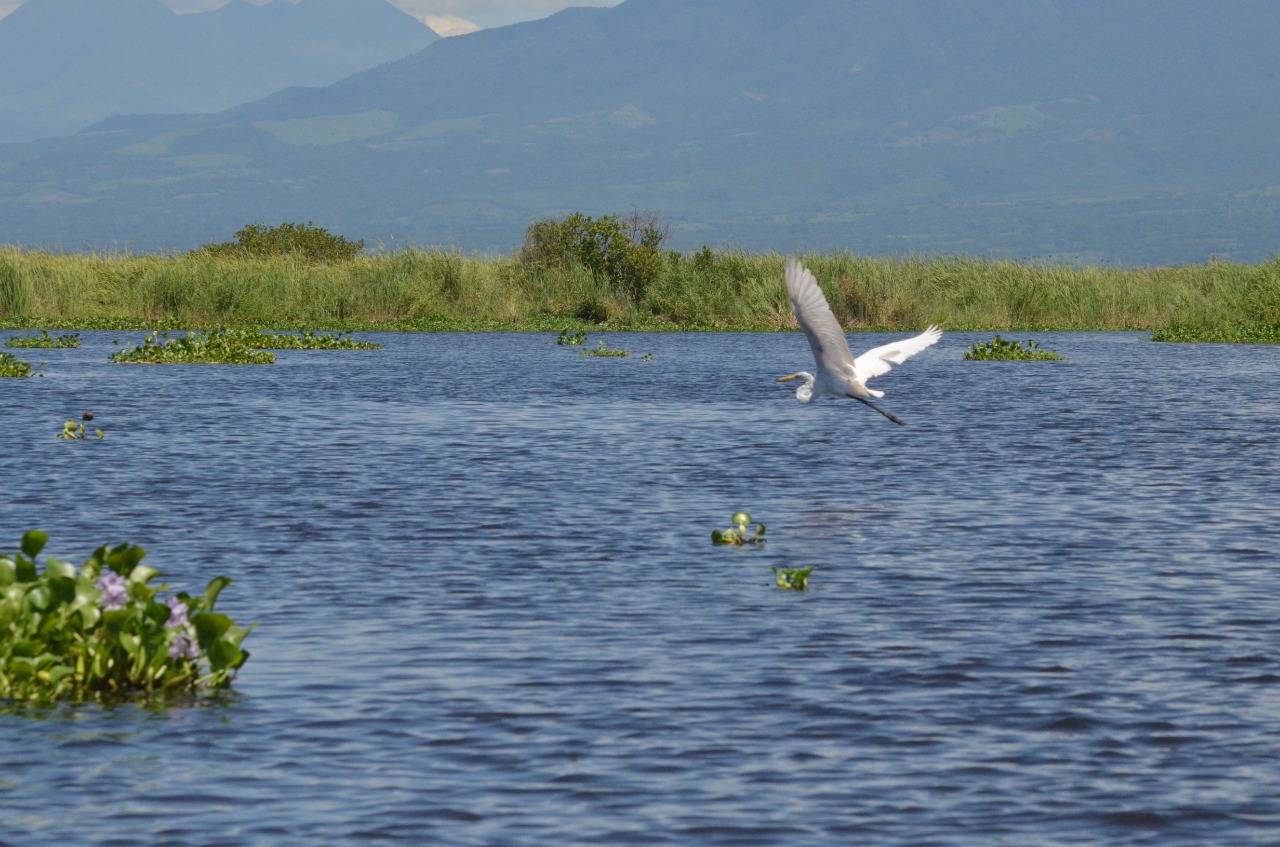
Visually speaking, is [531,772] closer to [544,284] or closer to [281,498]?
[281,498]

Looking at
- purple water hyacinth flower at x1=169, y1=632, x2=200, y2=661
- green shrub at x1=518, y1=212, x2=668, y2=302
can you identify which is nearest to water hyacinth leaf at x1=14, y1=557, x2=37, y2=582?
purple water hyacinth flower at x1=169, y1=632, x2=200, y2=661

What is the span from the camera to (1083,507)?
19.0 metres

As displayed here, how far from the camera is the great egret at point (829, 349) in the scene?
61.7 ft

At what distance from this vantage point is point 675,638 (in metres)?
12.3

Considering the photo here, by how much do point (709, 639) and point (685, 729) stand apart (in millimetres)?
2314

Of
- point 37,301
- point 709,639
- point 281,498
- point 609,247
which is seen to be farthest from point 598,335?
point 709,639

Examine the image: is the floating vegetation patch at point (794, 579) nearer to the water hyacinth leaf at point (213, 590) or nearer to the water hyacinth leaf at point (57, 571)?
the water hyacinth leaf at point (213, 590)

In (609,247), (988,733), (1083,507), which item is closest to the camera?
(988,733)

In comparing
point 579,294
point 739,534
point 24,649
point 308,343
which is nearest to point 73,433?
point 739,534

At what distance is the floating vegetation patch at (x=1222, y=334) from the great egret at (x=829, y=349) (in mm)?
32096

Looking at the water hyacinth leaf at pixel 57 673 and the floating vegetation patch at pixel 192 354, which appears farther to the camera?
the floating vegetation patch at pixel 192 354

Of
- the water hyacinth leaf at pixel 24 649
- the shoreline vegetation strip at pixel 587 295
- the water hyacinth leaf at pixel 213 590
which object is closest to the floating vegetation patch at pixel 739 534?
the water hyacinth leaf at pixel 213 590

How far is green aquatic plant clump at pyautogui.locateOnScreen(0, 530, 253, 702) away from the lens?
10.5 m

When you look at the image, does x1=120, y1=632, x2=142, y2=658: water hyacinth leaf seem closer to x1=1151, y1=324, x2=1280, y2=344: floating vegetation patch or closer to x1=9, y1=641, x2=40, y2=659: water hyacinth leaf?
x1=9, y1=641, x2=40, y2=659: water hyacinth leaf
